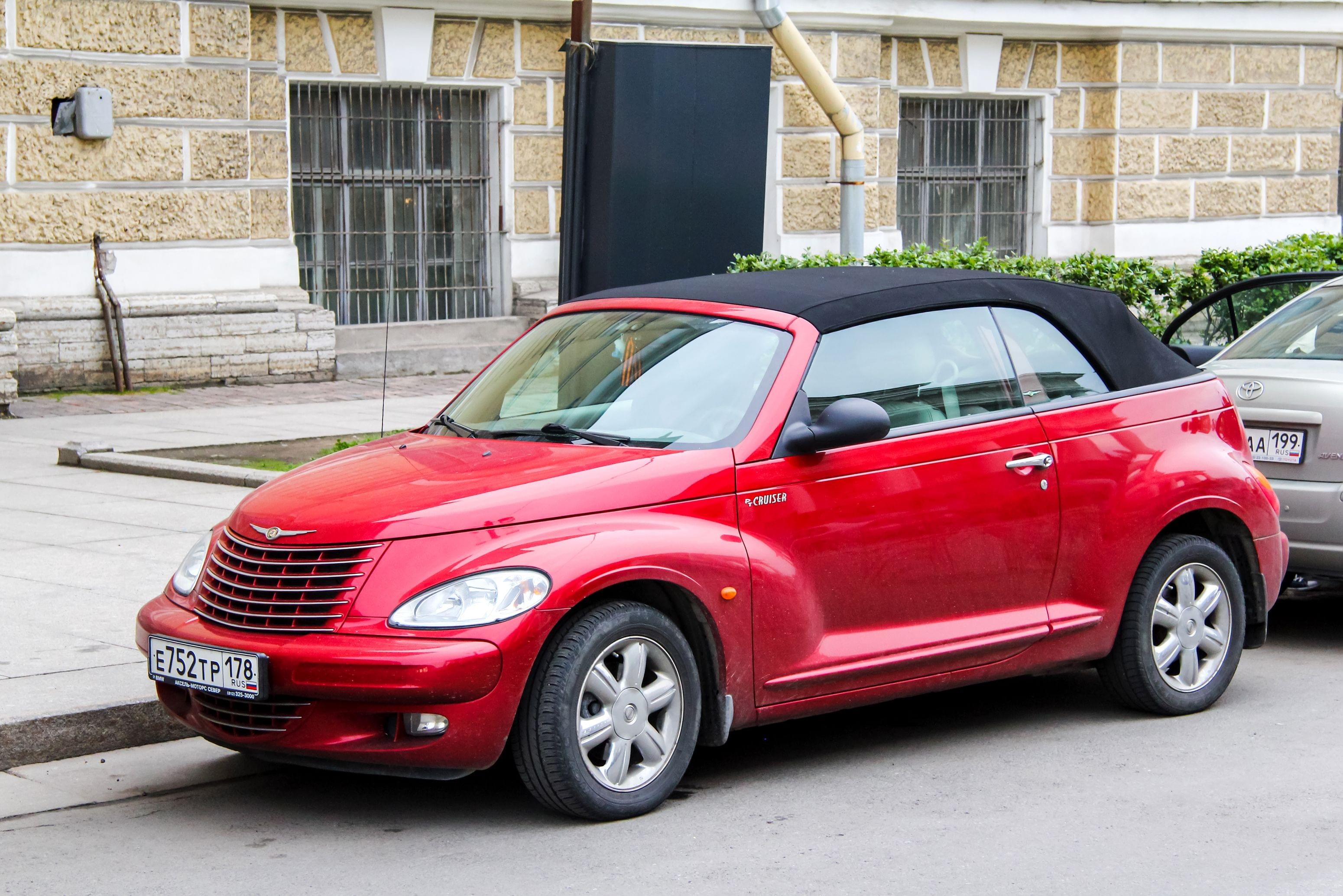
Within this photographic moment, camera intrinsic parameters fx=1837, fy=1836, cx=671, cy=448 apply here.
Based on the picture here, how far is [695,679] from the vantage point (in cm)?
536

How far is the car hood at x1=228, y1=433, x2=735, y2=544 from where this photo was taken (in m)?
5.14

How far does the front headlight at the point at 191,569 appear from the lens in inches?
224

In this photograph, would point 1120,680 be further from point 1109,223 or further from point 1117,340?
point 1109,223

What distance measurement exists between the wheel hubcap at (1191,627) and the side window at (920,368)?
96cm

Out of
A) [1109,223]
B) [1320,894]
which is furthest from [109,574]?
[1109,223]

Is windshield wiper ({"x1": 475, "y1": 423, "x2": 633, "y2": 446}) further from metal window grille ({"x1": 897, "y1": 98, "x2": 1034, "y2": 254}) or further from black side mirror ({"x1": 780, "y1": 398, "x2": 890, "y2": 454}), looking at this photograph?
metal window grille ({"x1": 897, "y1": 98, "x2": 1034, "y2": 254})

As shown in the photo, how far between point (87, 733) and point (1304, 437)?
4953mm

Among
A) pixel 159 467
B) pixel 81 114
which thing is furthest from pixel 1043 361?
pixel 81 114

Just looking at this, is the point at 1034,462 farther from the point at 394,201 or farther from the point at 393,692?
the point at 394,201

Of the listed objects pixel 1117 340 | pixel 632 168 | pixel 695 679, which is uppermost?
pixel 632 168

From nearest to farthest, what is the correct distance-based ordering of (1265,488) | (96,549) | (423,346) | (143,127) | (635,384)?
(635,384), (1265,488), (96,549), (143,127), (423,346)

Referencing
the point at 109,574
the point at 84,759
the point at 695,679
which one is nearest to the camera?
the point at 695,679

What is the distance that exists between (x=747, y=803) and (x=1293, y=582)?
464 cm

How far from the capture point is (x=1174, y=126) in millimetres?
22828
